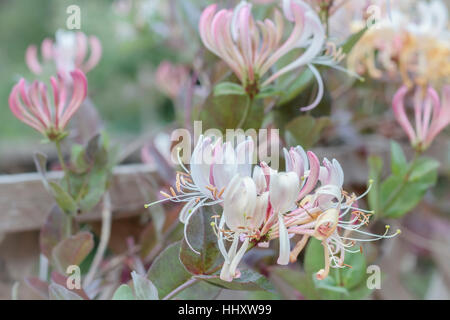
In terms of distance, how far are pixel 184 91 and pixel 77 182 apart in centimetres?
21

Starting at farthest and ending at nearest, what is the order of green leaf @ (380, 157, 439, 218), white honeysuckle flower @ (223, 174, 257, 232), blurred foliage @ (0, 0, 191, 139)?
blurred foliage @ (0, 0, 191, 139), green leaf @ (380, 157, 439, 218), white honeysuckle flower @ (223, 174, 257, 232)

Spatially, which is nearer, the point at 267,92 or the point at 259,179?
the point at 259,179

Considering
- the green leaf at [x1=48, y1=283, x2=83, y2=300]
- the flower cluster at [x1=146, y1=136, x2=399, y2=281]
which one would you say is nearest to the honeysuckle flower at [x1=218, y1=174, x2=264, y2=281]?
the flower cluster at [x1=146, y1=136, x2=399, y2=281]

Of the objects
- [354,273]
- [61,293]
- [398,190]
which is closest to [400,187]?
[398,190]

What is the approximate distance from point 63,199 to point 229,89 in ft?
0.54

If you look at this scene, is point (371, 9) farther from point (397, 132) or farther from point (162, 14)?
point (162, 14)

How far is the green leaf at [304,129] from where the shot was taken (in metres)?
0.42

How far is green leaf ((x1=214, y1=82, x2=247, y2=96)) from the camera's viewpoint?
372mm

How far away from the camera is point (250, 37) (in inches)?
14.4

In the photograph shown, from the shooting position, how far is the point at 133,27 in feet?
3.47

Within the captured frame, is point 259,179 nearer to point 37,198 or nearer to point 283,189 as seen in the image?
point 283,189

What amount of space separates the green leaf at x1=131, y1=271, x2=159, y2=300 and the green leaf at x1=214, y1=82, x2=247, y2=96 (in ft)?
0.51

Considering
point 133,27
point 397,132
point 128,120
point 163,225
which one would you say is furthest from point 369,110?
point 128,120

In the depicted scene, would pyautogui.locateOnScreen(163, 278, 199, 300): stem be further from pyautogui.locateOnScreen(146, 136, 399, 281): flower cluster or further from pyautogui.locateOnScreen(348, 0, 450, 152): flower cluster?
pyautogui.locateOnScreen(348, 0, 450, 152): flower cluster
